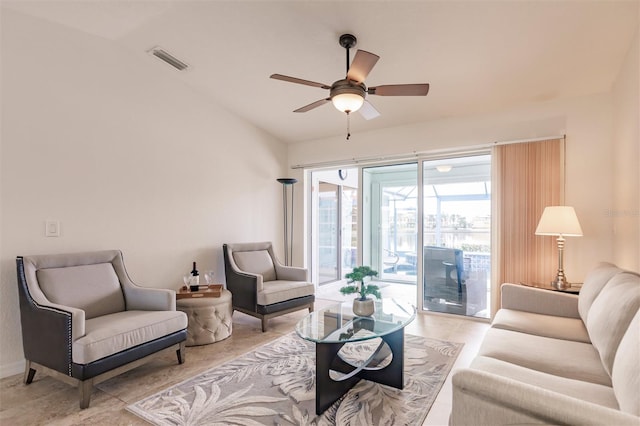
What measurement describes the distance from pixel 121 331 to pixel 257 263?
198cm

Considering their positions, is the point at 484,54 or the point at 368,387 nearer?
the point at 368,387

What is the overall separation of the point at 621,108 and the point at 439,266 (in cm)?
233

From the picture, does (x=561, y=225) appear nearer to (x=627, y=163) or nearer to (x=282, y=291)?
(x=627, y=163)

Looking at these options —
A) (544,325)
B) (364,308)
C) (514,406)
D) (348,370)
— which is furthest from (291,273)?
(514,406)

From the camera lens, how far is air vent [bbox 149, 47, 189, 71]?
3.25 meters

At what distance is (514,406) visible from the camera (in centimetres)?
110

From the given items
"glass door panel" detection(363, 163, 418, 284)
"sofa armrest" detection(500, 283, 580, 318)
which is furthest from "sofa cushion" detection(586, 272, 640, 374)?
"glass door panel" detection(363, 163, 418, 284)

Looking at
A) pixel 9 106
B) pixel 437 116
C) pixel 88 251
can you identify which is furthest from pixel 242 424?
pixel 437 116

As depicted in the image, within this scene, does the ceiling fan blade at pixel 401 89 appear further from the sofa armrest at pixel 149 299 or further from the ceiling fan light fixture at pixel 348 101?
the sofa armrest at pixel 149 299

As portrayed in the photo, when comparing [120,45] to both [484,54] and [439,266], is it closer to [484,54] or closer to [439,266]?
[484,54]

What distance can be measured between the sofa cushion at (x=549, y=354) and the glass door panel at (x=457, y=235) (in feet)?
6.35

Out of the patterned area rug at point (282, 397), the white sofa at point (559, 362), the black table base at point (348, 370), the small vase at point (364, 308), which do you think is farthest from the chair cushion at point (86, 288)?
the white sofa at point (559, 362)

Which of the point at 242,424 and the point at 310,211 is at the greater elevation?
the point at 310,211

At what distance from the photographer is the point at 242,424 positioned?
1.90m
